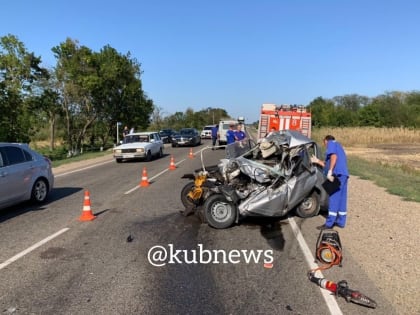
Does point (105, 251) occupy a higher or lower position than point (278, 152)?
lower

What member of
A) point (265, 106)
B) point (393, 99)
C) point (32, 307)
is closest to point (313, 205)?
point (32, 307)

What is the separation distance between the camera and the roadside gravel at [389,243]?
484cm

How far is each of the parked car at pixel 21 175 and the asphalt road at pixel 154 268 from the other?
50 cm

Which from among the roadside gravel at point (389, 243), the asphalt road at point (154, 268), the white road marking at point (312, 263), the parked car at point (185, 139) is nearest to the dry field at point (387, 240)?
the roadside gravel at point (389, 243)

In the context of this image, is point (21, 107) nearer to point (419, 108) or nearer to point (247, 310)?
point (247, 310)

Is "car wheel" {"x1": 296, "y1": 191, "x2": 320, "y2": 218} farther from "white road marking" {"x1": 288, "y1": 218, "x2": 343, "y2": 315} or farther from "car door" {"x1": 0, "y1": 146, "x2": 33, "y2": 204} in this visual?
"car door" {"x1": 0, "y1": 146, "x2": 33, "y2": 204}

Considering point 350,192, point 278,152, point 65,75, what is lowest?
point 350,192

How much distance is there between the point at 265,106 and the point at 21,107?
20073mm

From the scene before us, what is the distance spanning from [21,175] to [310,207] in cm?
635

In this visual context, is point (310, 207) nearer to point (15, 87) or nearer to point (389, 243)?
point (389, 243)

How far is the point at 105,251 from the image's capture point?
20.6 feet

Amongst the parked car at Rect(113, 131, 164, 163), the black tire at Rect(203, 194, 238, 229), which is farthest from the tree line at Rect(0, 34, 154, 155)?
the black tire at Rect(203, 194, 238, 229)

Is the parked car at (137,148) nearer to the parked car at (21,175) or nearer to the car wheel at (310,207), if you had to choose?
the parked car at (21,175)

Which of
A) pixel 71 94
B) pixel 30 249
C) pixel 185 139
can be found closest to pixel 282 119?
pixel 30 249
